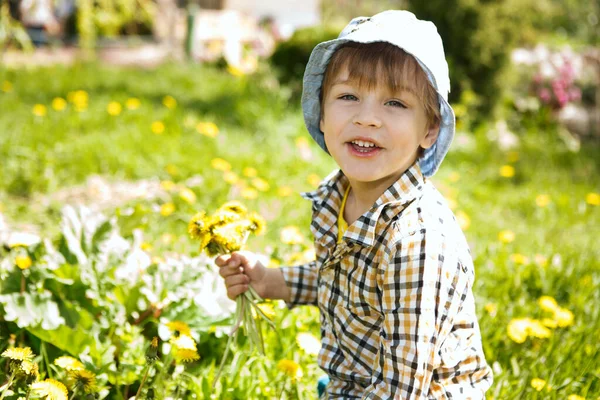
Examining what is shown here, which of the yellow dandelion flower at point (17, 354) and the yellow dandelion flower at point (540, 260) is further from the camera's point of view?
the yellow dandelion flower at point (540, 260)

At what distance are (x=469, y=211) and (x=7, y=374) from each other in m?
2.97

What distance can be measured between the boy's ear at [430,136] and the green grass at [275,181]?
81 centimetres

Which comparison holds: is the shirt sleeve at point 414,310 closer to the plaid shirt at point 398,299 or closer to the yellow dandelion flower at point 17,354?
the plaid shirt at point 398,299

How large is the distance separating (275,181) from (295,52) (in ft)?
10.6

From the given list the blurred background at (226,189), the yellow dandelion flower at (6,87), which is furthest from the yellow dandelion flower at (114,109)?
the yellow dandelion flower at (6,87)

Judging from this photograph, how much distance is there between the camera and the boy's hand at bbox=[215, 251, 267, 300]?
181cm

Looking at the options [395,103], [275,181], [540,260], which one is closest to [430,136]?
[395,103]

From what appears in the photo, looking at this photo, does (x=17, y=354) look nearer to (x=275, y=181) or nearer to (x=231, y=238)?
(x=231, y=238)

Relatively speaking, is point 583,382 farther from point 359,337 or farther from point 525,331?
point 359,337

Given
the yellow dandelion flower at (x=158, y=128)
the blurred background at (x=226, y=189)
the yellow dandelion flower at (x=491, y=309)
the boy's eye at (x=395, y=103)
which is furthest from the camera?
the yellow dandelion flower at (x=158, y=128)

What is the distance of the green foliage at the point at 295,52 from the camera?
671 centimetres

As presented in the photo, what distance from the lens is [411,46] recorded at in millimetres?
1507

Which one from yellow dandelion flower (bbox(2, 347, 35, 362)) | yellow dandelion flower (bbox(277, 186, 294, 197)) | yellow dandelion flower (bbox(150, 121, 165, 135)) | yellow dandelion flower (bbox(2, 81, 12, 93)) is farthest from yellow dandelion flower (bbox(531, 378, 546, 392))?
yellow dandelion flower (bbox(2, 81, 12, 93))

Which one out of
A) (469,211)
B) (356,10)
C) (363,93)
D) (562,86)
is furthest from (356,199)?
(356,10)
